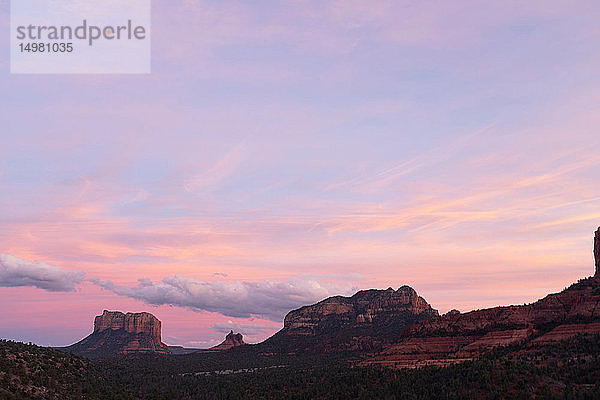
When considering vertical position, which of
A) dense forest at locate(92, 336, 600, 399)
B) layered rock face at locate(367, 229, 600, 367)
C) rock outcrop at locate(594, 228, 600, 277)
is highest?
rock outcrop at locate(594, 228, 600, 277)

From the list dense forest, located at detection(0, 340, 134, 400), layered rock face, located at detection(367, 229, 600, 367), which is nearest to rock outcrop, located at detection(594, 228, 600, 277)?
layered rock face, located at detection(367, 229, 600, 367)

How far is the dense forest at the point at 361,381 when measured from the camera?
77.3 meters

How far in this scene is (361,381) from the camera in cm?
10706

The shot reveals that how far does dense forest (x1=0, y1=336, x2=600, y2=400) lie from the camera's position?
3044 inches

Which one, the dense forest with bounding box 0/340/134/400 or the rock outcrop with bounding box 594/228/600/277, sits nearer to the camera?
the dense forest with bounding box 0/340/134/400

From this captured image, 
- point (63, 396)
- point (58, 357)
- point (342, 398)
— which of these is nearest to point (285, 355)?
point (342, 398)

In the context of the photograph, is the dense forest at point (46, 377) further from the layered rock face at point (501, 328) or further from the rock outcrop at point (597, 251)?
the rock outcrop at point (597, 251)

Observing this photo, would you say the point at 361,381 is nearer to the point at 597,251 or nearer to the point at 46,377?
the point at 46,377

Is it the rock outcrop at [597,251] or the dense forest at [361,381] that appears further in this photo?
the rock outcrop at [597,251]

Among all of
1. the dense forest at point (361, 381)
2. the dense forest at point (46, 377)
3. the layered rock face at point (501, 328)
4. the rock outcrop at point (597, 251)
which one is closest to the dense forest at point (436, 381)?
the dense forest at point (361, 381)

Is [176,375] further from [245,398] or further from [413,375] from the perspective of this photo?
[413,375]

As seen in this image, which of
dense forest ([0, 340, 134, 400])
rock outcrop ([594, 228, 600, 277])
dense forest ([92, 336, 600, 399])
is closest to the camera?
dense forest ([0, 340, 134, 400])

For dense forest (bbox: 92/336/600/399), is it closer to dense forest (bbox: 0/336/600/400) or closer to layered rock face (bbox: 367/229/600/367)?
dense forest (bbox: 0/336/600/400)

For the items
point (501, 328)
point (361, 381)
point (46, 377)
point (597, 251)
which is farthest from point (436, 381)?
point (597, 251)
